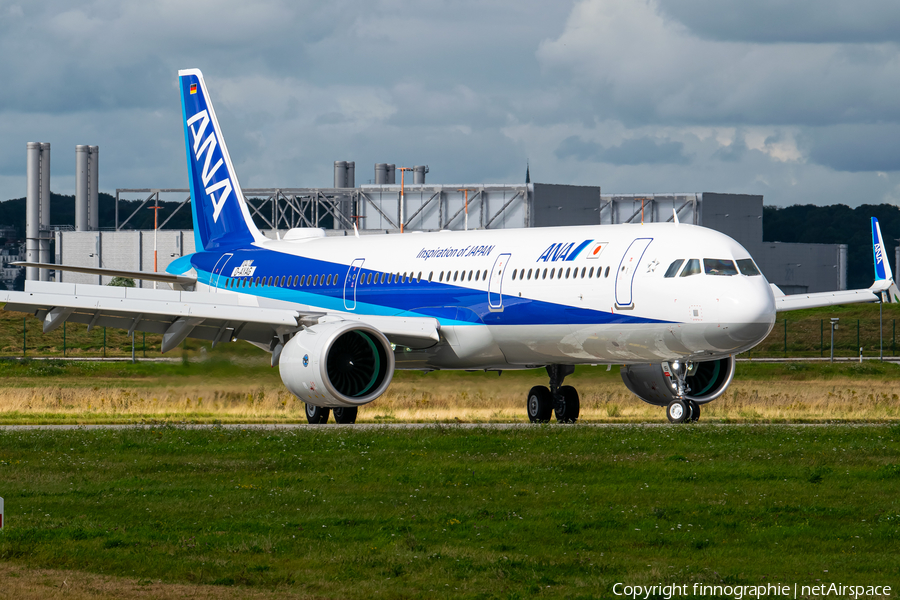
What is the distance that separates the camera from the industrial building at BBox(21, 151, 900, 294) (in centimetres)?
9306

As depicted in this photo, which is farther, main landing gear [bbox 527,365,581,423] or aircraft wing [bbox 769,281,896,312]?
aircraft wing [bbox 769,281,896,312]

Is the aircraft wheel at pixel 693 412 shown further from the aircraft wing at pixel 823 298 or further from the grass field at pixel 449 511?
the aircraft wing at pixel 823 298

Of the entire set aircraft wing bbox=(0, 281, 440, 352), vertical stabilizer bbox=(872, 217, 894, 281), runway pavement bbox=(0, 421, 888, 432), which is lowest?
runway pavement bbox=(0, 421, 888, 432)

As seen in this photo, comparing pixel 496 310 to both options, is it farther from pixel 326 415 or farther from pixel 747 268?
pixel 747 268

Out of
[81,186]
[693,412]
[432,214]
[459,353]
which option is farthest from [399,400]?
[81,186]

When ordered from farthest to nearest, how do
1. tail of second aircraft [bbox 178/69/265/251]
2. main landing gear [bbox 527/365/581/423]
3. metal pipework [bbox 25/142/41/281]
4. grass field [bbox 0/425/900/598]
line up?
metal pipework [bbox 25/142/41/281], tail of second aircraft [bbox 178/69/265/251], main landing gear [bbox 527/365/581/423], grass field [bbox 0/425/900/598]

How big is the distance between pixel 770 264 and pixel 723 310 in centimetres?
8498

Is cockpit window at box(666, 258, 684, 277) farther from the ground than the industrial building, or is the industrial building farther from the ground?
the industrial building

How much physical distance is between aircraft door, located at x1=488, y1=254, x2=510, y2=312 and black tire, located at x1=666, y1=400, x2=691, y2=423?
4.13 meters

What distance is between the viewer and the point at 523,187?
9138 cm

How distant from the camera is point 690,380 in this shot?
27.8 m

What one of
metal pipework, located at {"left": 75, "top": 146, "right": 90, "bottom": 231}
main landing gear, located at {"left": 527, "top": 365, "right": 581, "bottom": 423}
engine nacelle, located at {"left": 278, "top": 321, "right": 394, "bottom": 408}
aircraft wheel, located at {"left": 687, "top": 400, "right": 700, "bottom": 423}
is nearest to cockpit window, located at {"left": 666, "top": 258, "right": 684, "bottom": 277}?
aircraft wheel, located at {"left": 687, "top": 400, "right": 700, "bottom": 423}

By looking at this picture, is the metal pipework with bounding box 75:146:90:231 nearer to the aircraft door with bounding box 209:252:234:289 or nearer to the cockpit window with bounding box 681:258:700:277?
the aircraft door with bounding box 209:252:234:289

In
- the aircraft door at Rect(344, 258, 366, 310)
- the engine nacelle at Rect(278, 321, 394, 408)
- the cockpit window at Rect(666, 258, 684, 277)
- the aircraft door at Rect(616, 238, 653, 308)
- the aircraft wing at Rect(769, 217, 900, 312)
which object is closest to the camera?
the cockpit window at Rect(666, 258, 684, 277)
